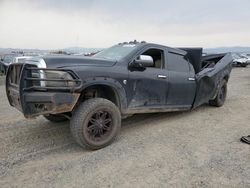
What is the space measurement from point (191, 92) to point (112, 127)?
244cm

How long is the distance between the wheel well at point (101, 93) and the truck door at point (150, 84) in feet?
0.90

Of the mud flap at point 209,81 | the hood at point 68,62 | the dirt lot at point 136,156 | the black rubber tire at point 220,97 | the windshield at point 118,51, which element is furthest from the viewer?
the black rubber tire at point 220,97

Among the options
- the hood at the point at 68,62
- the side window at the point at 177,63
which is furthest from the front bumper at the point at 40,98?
the side window at the point at 177,63

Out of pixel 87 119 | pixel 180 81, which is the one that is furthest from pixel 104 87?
pixel 180 81

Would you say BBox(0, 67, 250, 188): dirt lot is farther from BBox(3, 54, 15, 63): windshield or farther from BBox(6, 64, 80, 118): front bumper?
BBox(3, 54, 15, 63): windshield

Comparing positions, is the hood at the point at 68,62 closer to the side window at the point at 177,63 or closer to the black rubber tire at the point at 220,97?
the side window at the point at 177,63

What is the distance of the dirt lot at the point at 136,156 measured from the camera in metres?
3.22

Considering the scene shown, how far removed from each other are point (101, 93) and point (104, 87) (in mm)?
184

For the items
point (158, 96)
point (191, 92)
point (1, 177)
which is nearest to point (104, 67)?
point (158, 96)

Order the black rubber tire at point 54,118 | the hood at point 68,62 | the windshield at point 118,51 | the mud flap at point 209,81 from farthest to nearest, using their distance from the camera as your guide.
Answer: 1. the mud flap at point 209,81
2. the black rubber tire at point 54,118
3. the windshield at point 118,51
4. the hood at point 68,62

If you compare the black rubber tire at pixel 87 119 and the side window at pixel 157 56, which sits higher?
the side window at pixel 157 56

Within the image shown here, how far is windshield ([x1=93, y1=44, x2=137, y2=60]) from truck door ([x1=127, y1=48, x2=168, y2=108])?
0.79 feet

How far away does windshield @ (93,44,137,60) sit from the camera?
15.9 ft

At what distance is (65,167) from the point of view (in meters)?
3.55
